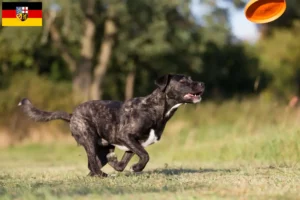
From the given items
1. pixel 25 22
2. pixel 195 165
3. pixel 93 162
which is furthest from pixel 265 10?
pixel 25 22

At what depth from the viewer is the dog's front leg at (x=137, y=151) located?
11.3m

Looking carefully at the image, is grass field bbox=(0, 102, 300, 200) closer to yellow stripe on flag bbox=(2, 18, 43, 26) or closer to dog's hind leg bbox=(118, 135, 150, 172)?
dog's hind leg bbox=(118, 135, 150, 172)

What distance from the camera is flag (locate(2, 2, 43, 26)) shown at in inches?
1023

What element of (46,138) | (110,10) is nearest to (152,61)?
(110,10)

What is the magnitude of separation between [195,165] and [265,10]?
355 centimetres

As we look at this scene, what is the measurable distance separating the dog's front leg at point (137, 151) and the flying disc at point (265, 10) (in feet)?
12.6

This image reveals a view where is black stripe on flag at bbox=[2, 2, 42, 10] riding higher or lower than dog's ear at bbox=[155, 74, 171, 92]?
higher

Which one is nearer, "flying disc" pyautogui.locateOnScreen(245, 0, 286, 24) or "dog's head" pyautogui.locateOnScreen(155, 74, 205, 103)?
"dog's head" pyautogui.locateOnScreen(155, 74, 205, 103)

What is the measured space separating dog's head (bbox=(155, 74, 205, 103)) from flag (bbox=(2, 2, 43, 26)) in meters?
14.2

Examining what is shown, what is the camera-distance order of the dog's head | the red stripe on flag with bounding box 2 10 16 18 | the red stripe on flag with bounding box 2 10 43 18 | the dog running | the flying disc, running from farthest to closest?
the red stripe on flag with bounding box 2 10 43 18 → the red stripe on flag with bounding box 2 10 16 18 → the flying disc → the dog's head → the dog running

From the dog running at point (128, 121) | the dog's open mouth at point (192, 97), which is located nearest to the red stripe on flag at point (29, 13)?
the dog running at point (128, 121)

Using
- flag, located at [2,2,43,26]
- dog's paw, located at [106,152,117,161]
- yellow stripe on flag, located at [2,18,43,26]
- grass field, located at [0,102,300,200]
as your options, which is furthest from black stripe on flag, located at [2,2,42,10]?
dog's paw, located at [106,152,117,161]

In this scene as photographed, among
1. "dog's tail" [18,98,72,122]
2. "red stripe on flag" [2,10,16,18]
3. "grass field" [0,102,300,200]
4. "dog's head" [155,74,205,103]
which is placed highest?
"red stripe on flag" [2,10,16,18]

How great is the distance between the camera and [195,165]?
15.3 meters
